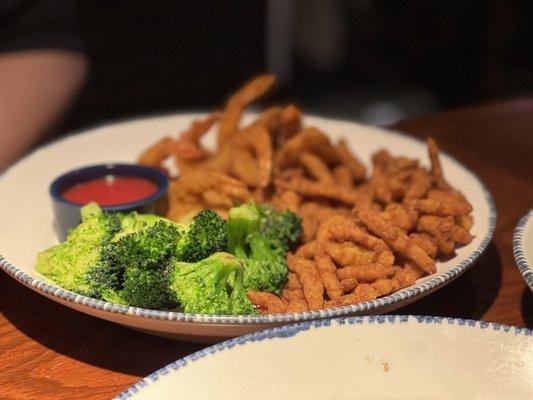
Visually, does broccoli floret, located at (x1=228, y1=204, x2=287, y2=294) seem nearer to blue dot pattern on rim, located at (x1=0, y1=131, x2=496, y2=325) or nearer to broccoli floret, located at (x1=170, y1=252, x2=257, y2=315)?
broccoli floret, located at (x1=170, y1=252, x2=257, y2=315)

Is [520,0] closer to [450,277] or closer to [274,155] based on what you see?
[274,155]

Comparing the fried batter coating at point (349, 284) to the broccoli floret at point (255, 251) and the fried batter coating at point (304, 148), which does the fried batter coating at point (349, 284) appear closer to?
the broccoli floret at point (255, 251)

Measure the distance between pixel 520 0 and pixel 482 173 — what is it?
3276mm

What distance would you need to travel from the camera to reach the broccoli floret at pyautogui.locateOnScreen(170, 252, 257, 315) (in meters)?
1.51

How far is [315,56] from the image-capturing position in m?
5.70

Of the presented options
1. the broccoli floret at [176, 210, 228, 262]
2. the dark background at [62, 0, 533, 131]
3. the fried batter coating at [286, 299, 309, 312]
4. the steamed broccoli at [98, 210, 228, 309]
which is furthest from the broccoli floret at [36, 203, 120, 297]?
the dark background at [62, 0, 533, 131]

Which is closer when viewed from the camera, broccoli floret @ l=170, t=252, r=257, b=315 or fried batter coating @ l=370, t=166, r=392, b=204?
broccoli floret @ l=170, t=252, r=257, b=315

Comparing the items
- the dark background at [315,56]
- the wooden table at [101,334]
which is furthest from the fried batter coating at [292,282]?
the dark background at [315,56]

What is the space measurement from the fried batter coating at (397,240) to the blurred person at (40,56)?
5.96 ft

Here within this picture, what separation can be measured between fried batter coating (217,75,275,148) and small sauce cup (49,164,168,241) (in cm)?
28

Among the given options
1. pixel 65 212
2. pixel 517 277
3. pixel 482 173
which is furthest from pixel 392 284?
pixel 482 173

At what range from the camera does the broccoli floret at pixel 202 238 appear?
161 centimetres

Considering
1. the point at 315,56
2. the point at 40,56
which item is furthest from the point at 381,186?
the point at 315,56

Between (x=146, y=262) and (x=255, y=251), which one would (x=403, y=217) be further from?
(x=146, y=262)
